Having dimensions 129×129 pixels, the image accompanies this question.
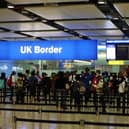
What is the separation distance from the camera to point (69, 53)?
18.7m

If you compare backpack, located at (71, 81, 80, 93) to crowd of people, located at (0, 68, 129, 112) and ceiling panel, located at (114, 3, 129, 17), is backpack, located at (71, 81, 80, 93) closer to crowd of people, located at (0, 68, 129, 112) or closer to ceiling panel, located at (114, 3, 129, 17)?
crowd of people, located at (0, 68, 129, 112)

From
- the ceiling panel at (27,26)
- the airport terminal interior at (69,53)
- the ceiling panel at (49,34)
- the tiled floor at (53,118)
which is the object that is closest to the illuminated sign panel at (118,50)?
the airport terminal interior at (69,53)

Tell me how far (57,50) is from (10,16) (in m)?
5.29

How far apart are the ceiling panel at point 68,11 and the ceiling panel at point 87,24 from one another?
118 cm

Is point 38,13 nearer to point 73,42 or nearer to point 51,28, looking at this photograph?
point 51,28

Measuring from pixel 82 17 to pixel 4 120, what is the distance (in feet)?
14.5

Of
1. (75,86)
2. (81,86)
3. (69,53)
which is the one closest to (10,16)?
(75,86)

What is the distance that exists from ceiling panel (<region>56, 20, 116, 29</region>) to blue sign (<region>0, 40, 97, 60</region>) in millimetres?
2201

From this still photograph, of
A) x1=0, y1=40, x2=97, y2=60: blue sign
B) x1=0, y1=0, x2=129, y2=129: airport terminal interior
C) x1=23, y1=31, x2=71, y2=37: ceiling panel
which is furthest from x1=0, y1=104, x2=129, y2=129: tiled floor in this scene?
x1=23, y1=31, x2=71, y2=37: ceiling panel

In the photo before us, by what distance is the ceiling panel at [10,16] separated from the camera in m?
12.6

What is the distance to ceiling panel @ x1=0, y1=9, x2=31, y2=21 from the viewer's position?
1264cm

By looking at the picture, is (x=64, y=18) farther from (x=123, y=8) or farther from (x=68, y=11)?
(x=123, y=8)

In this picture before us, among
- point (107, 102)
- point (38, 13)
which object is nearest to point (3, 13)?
point (38, 13)

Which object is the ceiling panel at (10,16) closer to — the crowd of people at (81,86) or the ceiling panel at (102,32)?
the crowd of people at (81,86)
